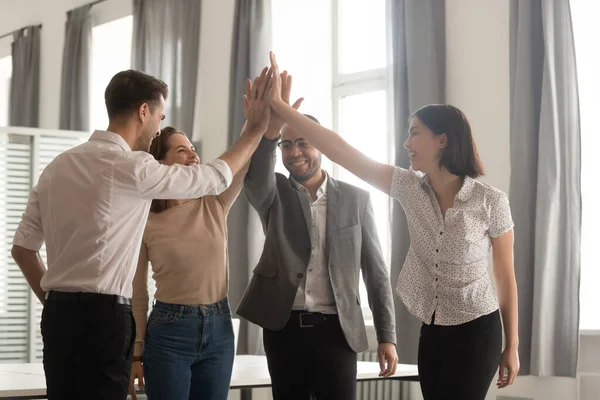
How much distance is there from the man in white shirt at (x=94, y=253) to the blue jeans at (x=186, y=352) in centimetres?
32

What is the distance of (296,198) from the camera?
9.67ft

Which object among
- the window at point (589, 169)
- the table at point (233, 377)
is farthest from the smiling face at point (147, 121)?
the window at point (589, 169)

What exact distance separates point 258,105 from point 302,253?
515mm

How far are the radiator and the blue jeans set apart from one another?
9.30ft

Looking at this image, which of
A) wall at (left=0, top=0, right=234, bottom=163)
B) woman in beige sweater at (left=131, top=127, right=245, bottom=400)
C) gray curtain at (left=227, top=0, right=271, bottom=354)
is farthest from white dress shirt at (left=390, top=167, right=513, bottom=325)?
wall at (left=0, top=0, right=234, bottom=163)

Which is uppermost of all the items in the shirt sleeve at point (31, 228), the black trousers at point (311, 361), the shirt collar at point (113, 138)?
the shirt collar at point (113, 138)

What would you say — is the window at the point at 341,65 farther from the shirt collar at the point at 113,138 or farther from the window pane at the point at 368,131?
the shirt collar at the point at 113,138

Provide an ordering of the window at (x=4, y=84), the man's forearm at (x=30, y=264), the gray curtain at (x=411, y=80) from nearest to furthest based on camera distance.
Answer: the man's forearm at (x=30, y=264)
the gray curtain at (x=411, y=80)
the window at (x=4, y=84)

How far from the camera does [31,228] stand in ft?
8.21

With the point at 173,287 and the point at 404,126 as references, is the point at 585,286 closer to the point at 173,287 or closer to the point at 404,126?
the point at 404,126

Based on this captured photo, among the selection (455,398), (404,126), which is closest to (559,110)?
(404,126)

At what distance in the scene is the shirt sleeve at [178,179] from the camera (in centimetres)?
237

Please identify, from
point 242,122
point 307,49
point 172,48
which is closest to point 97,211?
point 242,122

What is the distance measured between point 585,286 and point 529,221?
57 centimetres
